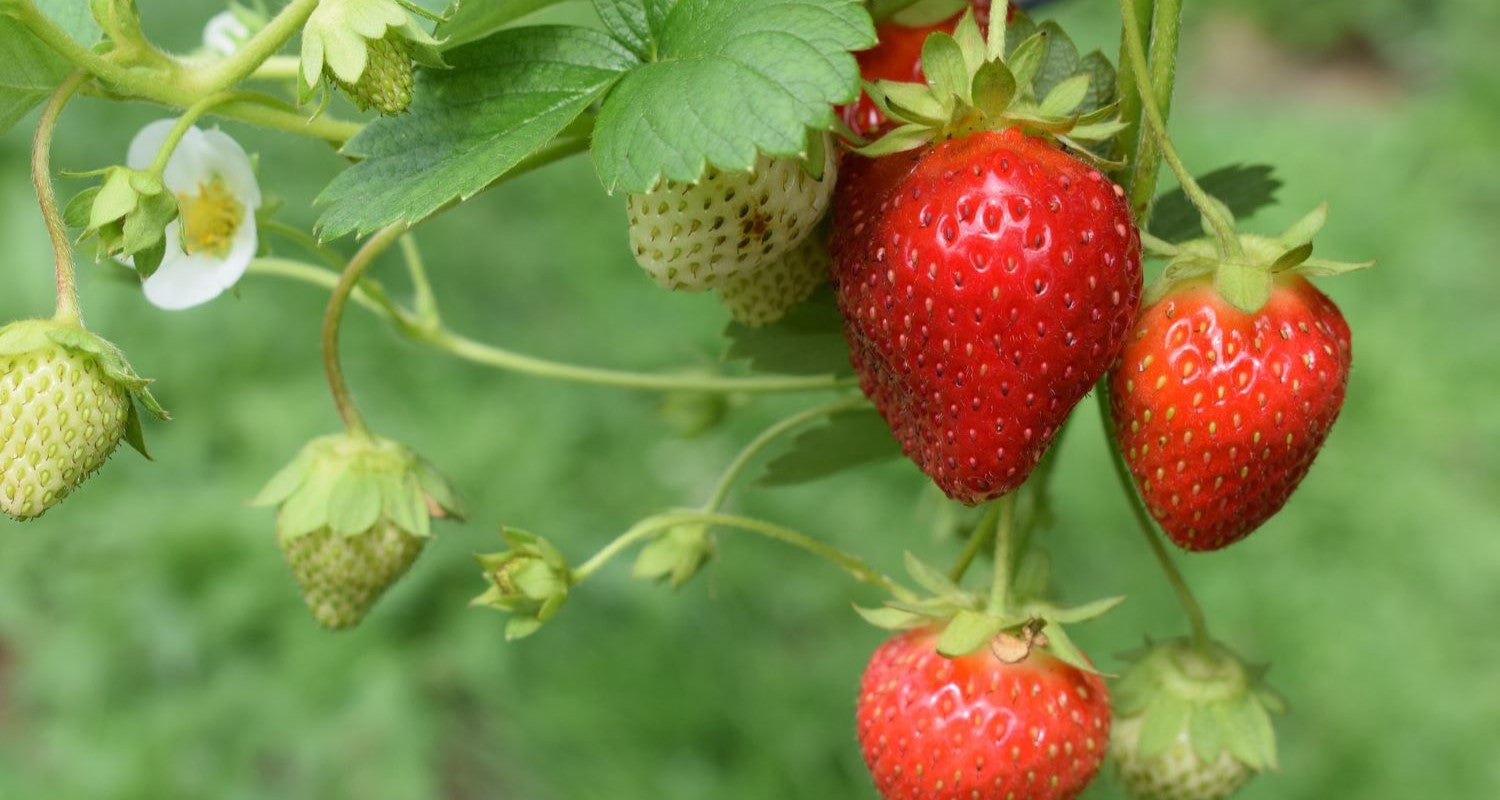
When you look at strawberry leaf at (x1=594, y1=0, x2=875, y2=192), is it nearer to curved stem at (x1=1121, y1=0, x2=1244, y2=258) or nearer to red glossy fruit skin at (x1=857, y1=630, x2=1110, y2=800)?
curved stem at (x1=1121, y1=0, x2=1244, y2=258)

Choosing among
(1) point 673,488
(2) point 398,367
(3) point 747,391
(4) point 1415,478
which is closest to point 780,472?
(3) point 747,391

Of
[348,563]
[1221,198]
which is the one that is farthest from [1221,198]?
[348,563]

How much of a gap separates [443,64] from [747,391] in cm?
41

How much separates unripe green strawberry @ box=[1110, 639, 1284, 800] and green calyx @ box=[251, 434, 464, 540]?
1.27 ft

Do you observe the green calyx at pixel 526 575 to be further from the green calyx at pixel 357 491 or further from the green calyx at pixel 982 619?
the green calyx at pixel 982 619

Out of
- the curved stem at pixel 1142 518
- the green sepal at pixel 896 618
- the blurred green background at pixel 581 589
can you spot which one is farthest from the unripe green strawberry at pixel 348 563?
the blurred green background at pixel 581 589

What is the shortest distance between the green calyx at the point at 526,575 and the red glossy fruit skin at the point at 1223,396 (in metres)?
Answer: 0.29

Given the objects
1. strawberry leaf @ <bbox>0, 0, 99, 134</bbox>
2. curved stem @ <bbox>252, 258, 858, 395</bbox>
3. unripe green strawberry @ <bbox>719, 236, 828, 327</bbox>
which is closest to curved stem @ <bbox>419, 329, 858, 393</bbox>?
curved stem @ <bbox>252, 258, 858, 395</bbox>

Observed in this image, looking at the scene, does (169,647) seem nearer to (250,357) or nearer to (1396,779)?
(250,357)

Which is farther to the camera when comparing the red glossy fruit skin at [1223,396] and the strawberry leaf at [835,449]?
the strawberry leaf at [835,449]

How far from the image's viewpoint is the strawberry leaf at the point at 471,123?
617 millimetres

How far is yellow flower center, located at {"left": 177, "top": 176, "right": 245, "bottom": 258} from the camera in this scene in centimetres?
78

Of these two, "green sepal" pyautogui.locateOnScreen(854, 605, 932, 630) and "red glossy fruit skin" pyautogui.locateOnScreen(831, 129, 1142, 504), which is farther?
"green sepal" pyautogui.locateOnScreen(854, 605, 932, 630)

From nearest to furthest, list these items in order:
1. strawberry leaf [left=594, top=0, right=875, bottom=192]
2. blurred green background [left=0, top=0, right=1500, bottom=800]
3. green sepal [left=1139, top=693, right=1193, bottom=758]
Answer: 1. strawberry leaf [left=594, top=0, right=875, bottom=192]
2. green sepal [left=1139, top=693, right=1193, bottom=758]
3. blurred green background [left=0, top=0, right=1500, bottom=800]
